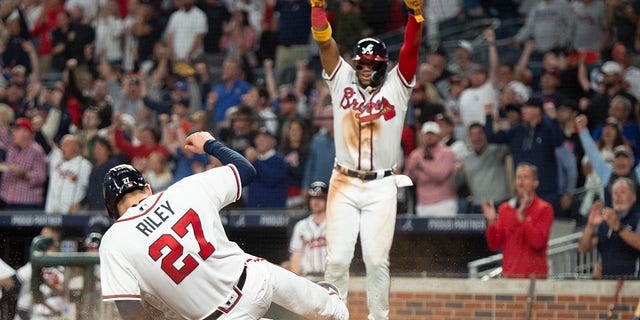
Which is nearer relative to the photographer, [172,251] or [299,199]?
[172,251]

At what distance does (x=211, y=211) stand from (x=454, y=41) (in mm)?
9231

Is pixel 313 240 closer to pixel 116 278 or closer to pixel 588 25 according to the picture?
pixel 588 25

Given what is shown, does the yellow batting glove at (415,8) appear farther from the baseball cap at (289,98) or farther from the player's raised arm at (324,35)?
the baseball cap at (289,98)

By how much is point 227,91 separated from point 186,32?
210 centimetres

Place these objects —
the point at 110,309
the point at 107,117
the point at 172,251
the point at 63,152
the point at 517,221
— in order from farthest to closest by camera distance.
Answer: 1. the point at 107,117
2. the point at 63,152
3. the point at 517,221
4. the point at 110,309
5. the point at 172,251

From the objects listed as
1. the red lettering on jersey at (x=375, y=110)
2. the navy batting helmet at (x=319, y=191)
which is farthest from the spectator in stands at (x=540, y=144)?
the red lettering on jersey at (x=375, y=110)

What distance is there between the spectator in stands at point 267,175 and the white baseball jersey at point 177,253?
5833 mm

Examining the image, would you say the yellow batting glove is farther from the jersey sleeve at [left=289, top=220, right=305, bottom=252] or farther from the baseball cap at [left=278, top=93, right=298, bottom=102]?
the baseball cap at [left=278, top=93, right=298, bottom=102]

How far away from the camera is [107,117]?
48.6 ft

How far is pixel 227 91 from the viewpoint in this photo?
14500 mm

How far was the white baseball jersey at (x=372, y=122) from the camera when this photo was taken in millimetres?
8484

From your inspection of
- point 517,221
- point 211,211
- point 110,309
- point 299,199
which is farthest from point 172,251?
point 299,199

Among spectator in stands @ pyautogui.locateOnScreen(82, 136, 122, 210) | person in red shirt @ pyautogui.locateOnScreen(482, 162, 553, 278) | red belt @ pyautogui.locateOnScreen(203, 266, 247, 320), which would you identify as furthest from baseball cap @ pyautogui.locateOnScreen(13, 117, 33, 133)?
red belt @ pyautogui.locateOnScreen(203, 266, 247, 320)

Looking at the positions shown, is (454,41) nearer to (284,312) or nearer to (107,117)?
(107,117)
